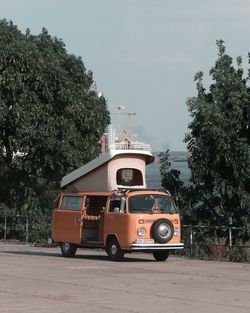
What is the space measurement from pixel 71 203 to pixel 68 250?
4.56 ft

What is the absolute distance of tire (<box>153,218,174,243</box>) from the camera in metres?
22.3

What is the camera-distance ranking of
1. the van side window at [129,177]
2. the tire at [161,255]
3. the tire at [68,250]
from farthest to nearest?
1. the tire at [68,250]
2. the van side window at [129,177]
3. the tire at [161,255]

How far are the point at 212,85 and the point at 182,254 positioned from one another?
17.5 ft

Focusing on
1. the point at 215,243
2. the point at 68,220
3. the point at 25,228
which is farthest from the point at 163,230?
the point at 25,228

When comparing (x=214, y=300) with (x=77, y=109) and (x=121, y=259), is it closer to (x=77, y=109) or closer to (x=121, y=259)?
(x=121, y=259)

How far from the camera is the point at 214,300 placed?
14242 millimetres

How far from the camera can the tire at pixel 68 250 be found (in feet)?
81.0

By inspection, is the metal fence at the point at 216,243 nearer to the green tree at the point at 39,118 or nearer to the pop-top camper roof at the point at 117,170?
the pop-top camper roof at the point at 117,170

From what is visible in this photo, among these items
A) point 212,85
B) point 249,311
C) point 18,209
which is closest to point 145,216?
point 212,85

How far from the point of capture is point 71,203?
978 inches

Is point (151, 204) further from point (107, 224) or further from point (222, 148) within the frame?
point (222, 148)

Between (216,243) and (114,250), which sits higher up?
(216,243)

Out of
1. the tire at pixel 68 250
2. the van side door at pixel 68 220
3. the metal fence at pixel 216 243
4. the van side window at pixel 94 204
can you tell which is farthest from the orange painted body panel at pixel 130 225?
the tire at pixel 68 250

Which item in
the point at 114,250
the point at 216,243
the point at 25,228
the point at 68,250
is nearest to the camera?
the point at 114,250
